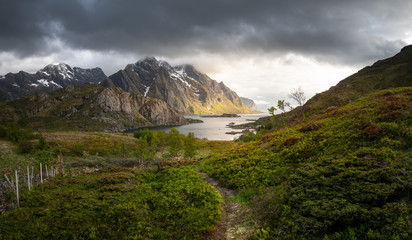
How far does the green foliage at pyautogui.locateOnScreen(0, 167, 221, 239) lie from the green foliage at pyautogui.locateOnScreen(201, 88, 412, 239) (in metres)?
4.19

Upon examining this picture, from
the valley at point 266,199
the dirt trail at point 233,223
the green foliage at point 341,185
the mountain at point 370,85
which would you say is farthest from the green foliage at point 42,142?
the mountain at point 370,85

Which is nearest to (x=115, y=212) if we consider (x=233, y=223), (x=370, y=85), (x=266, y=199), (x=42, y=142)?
(x=233, y=223)

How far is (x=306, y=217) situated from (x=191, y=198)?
8773 mm

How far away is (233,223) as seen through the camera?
12.9m

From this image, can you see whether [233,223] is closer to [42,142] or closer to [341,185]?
[341,185]

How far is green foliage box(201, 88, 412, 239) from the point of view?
29.2ft

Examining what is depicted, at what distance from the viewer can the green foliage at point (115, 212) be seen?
1173cm

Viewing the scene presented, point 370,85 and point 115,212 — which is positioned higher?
point 370,85

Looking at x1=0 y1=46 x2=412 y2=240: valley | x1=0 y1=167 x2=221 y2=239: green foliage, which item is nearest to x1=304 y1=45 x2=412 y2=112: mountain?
x1=0 y1=46 x2=412 y2=240: valley

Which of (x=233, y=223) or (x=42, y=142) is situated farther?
(x=42, y=142)

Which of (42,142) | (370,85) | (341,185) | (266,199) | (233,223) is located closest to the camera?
(341,185)

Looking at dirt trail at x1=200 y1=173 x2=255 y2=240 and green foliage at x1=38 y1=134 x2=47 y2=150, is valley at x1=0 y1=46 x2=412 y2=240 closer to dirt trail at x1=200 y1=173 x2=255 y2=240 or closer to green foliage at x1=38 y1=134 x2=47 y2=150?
dirt trail at x1=200 y1=173 x2=255 y2=240

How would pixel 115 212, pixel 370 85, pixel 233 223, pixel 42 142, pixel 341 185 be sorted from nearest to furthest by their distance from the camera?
pixel 341 185 → pixel 233 223 → pixel 115 212 → pixel 42 142 → pixel 370 85

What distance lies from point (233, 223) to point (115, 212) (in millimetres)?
8359
